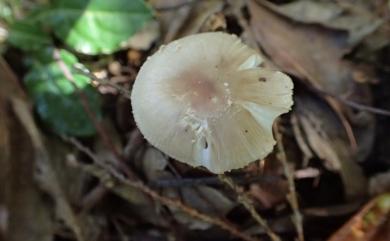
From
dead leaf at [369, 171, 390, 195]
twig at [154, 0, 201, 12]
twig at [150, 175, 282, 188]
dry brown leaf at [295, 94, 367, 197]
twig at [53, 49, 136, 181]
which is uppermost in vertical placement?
twig at [154, 0, 201, 12]

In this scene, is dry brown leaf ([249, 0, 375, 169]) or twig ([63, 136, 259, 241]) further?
dry brown leaf ([249, 0, 375, 169])

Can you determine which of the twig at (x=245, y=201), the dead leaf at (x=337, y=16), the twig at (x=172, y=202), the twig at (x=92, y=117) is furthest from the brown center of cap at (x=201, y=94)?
the dead leaf at (x=337, y=16)

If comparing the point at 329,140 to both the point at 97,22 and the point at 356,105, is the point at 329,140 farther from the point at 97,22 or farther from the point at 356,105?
the point at 97,22

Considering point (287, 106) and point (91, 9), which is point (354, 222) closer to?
point (287, 106)

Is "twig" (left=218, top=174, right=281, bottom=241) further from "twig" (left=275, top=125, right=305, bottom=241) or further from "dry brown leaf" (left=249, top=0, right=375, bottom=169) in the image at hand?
"dry brown leaf" (left=249, top=0, right=375, bottom=169)

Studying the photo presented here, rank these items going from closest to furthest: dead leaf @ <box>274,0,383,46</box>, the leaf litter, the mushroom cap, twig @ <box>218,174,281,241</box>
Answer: the mushroom cap
twig @ <box>218,174,281,241</box>
the leaf litter
dead leaf @ <box>274,0,383,46</box>

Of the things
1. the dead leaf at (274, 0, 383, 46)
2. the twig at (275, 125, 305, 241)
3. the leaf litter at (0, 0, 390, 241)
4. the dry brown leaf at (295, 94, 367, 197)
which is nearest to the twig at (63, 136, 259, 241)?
the leaf litter at (0, 0, 390, 241)

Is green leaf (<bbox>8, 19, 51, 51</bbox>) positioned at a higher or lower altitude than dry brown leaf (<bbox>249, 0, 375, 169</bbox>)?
higher

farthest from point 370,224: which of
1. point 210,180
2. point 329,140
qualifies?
point 210,180
